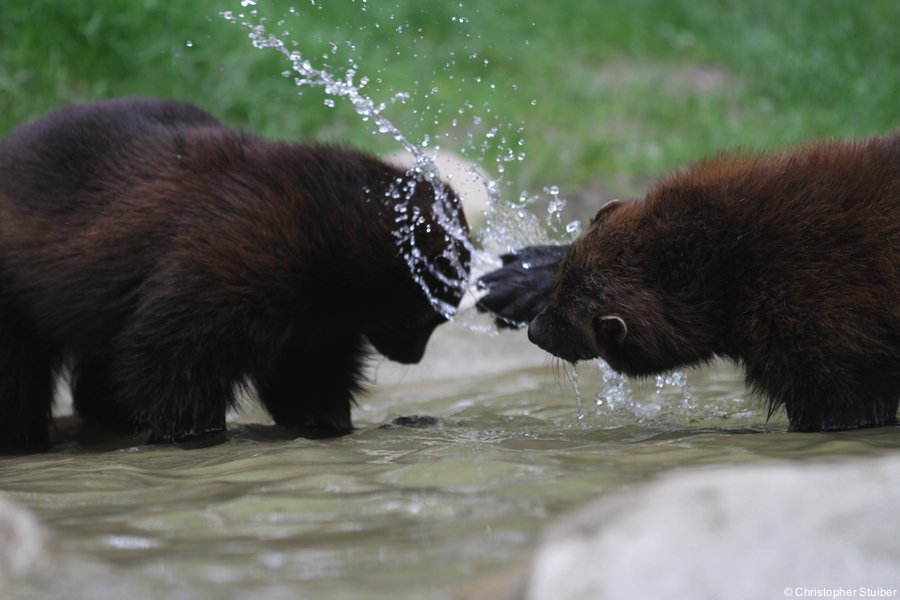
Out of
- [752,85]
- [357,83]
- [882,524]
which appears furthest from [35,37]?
[752,85]

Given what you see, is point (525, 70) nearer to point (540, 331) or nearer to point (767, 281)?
point (540, 331)

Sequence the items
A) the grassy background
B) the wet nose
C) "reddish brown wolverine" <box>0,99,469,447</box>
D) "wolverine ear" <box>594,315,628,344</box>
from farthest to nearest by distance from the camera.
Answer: the grassy background → the wet nose → "reddish brown wolverine" <box>0,99,469,447</box> → "wolverine ear" <box>594,315,628,344</box>

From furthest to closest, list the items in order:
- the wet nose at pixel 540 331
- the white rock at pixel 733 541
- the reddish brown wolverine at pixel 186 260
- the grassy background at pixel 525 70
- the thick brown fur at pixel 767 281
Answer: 1. the grassy background at pixel 525 70
2. the wet nose at pixel 540 331
3. the reddish brown wolverine at pixel 186 260
4. the thick brown fur at pixel 767 281
5. the white rock at pixel 733 541

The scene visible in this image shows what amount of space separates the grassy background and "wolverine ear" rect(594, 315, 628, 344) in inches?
106

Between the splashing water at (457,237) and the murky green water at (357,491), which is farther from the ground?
the splashing water at (457,237)

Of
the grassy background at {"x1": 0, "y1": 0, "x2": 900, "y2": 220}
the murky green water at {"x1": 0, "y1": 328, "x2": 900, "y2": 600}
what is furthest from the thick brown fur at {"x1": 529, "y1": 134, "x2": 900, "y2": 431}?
the grassy background at {"x1": 0, "y1": 0, "x2": 900, "y2": 220}

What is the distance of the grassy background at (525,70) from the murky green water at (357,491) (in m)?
2.95

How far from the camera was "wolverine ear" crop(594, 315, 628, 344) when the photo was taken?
3.51 meters

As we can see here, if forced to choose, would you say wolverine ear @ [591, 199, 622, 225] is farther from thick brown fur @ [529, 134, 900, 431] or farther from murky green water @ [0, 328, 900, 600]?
murky green water @ [0, 328, 900, 600]

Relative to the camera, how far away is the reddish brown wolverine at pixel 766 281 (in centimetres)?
326

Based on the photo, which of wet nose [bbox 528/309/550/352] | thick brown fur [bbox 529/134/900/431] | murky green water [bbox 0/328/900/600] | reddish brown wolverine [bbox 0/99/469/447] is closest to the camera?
murky green water [bbox 0/328/900/600]

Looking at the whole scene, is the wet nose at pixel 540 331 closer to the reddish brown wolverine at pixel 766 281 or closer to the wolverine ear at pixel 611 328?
the reddish brown wolverine at pixel 766 281

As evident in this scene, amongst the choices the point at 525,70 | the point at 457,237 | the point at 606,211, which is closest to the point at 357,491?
the point at 457,237

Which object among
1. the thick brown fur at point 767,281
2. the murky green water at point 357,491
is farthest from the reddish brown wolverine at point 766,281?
the murky green water at point 357,491
